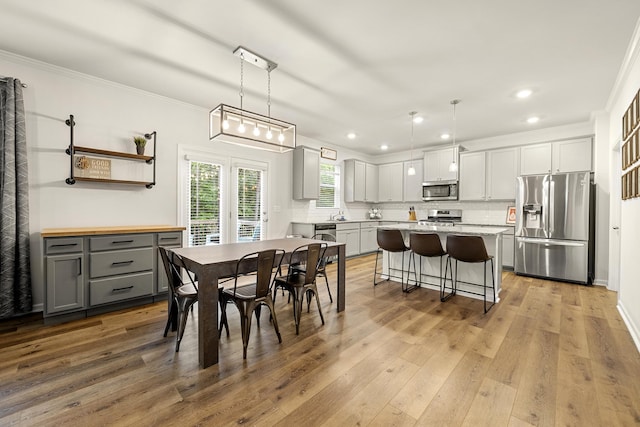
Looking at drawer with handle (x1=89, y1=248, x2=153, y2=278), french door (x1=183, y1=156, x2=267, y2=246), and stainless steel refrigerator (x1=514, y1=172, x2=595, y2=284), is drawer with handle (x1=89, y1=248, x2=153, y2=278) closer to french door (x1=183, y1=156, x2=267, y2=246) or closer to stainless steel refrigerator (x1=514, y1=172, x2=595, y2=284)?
french door (x1=183, y1=156, x2=267, y2=246)

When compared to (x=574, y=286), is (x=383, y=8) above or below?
above

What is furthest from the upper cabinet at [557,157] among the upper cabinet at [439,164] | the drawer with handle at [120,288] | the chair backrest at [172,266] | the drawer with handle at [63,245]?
the drawer with handle at [63,245]

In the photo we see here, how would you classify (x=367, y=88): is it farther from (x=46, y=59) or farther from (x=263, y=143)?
(x=46, y=59)

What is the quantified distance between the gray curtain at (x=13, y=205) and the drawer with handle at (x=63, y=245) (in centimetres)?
43

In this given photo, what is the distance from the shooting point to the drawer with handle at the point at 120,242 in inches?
119

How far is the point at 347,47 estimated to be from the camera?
272 centimetres

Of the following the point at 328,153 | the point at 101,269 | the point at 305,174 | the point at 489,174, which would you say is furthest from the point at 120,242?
the point at 489,174

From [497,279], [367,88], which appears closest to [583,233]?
[497,279]

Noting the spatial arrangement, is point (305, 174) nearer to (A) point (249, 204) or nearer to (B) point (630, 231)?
(A) point (249, 204)

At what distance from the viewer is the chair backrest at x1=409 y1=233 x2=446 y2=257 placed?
3.63m

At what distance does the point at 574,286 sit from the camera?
4270mm

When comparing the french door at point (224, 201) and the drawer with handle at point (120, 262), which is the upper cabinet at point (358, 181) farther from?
the drawer with handle at point (120, 262)

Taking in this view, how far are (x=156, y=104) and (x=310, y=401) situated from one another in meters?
4.11

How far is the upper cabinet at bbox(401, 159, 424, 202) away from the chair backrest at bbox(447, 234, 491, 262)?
11.5ft
